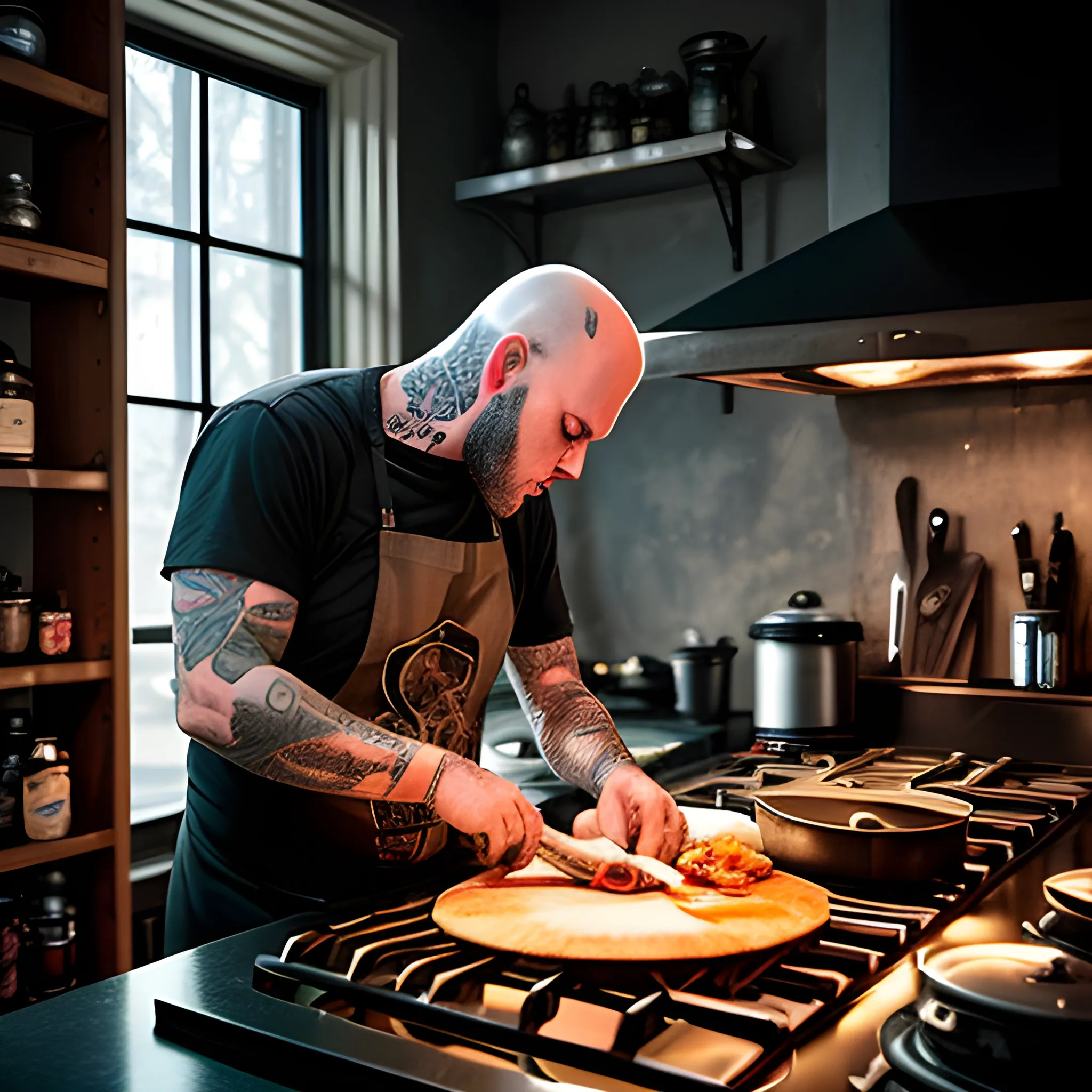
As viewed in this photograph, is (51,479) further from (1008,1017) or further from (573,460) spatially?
(1008,1017)

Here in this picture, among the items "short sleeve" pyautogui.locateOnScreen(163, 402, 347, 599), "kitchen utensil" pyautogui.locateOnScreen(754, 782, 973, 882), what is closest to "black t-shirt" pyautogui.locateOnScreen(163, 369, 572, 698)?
"short sleeve" pyautogui.locateOnScreen(163, 402, 347, 599)

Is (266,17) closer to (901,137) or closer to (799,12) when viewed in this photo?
(799,12)

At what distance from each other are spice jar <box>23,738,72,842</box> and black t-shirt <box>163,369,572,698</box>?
0.97 m

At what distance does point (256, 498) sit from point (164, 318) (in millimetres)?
1657

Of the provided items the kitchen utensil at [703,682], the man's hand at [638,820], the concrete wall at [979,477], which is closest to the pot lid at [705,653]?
the kitchen utensil at [703,682]

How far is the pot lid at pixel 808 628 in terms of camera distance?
2.40m

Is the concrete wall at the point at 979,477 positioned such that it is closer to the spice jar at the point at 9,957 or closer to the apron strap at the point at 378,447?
the apron strap at the point at 378,447

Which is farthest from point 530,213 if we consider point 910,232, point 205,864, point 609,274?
point 205,864

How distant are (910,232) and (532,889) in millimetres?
1381

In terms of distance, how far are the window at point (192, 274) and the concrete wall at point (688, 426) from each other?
71 cm

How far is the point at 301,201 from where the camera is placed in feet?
10.2

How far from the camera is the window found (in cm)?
268

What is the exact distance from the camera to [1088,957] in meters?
1.08

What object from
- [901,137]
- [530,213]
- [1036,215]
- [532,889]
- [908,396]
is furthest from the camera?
[530,213]
